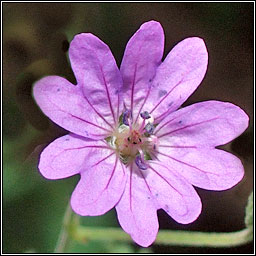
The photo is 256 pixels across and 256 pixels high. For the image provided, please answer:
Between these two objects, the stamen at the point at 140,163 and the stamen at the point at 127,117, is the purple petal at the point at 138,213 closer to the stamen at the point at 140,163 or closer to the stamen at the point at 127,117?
the stamen at the point at 140,163

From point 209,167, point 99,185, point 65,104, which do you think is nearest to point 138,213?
point 99,185

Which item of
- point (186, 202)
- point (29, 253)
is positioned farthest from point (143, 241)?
point (29, 253)

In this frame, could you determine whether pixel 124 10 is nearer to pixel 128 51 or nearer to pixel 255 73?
pixel 255 73

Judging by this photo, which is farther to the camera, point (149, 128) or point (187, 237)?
point (187, 237)

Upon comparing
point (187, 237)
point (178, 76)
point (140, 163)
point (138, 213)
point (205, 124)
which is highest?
point (178, 76)

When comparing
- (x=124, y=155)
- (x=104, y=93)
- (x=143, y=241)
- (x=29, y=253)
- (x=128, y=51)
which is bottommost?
(x=29, y=253)

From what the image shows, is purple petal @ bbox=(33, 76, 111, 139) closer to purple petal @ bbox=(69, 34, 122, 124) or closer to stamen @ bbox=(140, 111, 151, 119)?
purple petal @ bbox=(69, 34, 122, 124)

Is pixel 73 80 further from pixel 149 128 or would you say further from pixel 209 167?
pixel 209 167

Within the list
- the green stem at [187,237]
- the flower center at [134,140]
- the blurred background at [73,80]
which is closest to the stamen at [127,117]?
the flower center at [134,140]
